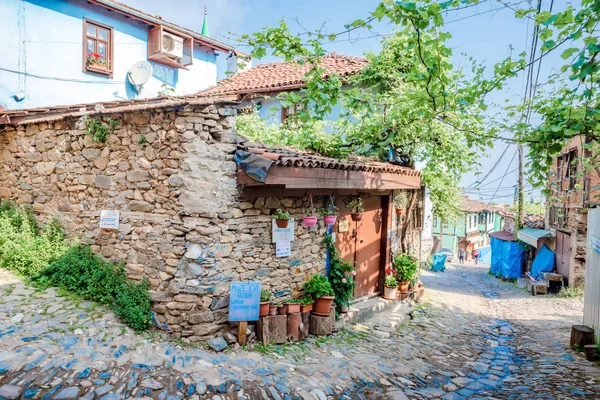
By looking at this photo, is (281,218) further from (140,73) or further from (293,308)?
(140,73)

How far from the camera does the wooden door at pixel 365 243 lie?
747 cm

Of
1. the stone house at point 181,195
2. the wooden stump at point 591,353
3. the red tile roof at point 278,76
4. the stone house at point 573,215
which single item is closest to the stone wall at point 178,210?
the stone house at point 181,195

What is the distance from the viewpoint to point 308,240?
6.30 m

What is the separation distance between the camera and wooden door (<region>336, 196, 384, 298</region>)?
7472 millimetres

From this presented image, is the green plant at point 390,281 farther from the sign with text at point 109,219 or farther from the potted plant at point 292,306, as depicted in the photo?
the sign with text at point 109,219

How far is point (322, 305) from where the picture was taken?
6.07 metres

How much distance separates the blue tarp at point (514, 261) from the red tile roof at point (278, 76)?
11.3 m

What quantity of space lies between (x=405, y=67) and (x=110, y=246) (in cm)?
858

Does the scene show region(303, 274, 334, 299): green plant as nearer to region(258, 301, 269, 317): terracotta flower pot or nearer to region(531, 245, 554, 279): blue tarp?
region(258, 301, 269, 317): terracotta flower pot

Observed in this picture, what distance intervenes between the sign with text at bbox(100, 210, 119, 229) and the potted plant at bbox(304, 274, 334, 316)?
9.48 ft

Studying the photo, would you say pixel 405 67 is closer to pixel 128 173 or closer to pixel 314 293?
pixel 314 293

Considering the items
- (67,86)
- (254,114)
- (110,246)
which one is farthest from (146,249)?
→ (67,86)

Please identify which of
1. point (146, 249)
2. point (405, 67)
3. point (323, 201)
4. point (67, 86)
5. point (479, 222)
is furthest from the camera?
point (479, 222)

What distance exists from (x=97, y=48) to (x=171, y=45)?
83.6 inches
